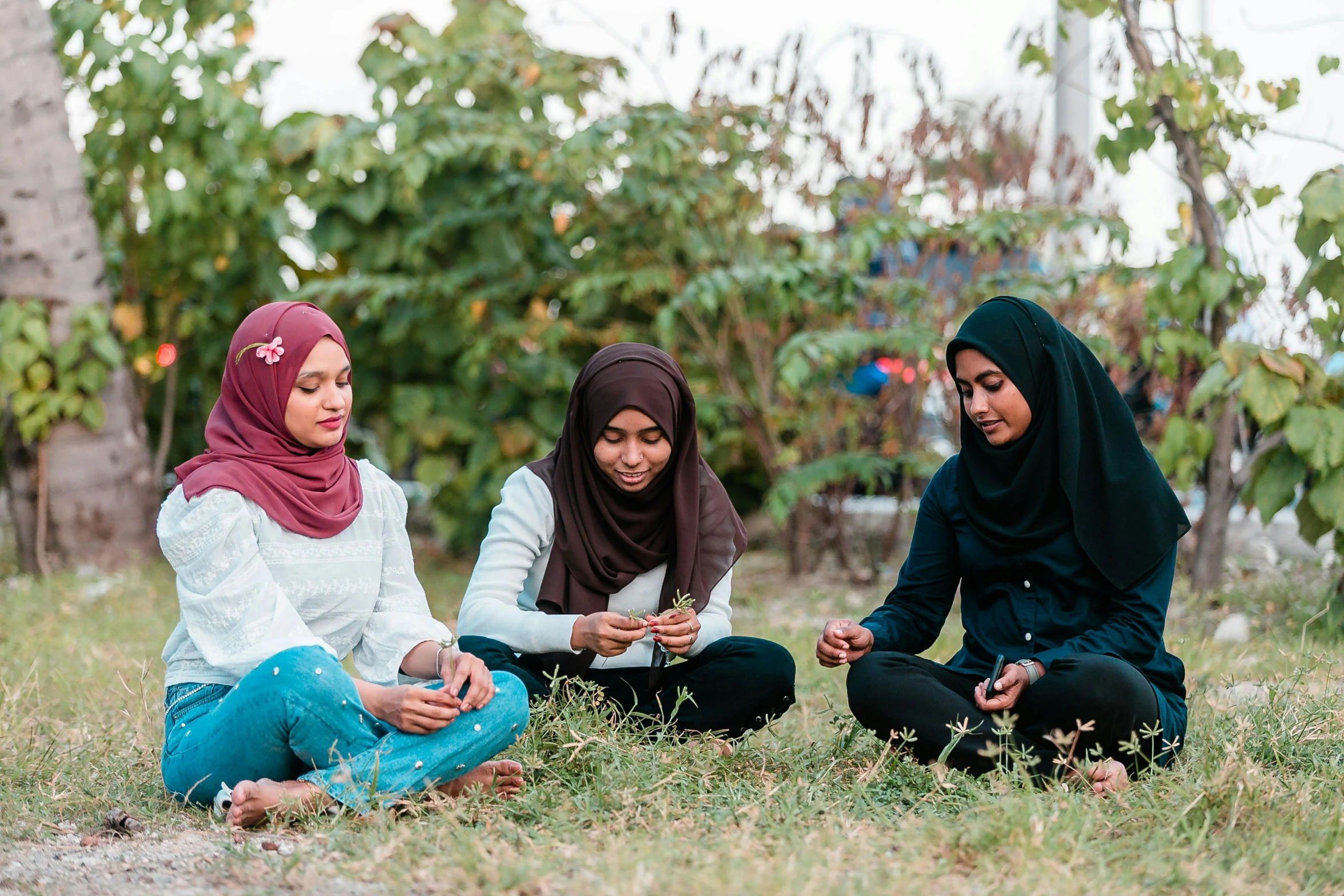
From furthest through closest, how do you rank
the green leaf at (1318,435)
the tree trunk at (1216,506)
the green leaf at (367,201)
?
the green leaf at (367,201)
the tree trunk at (1216,506)
the green leaf at (1318,435)

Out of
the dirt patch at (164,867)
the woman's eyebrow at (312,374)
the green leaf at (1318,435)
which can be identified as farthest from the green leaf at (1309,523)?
the dirt patch at (164,867)

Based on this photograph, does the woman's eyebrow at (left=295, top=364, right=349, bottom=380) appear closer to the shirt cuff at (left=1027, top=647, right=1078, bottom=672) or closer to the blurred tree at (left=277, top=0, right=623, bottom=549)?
the shirt cuff at (left=1027, top=647, right=1078, bottom=672)

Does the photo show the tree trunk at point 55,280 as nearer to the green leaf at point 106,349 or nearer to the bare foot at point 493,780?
the green leaf at point 106,349

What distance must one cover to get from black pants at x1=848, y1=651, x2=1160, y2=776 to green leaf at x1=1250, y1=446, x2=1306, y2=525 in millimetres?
1667

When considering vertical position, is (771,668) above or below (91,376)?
below

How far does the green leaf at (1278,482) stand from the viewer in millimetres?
3896

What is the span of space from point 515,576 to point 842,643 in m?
0.70

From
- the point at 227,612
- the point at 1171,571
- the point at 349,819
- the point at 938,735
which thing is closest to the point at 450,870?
the point at 349,819

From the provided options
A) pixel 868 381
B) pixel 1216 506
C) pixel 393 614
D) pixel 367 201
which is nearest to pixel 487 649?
pixel 393 614

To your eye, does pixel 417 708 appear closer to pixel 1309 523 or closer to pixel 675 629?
pixel 675 629

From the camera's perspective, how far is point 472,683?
7.35ft

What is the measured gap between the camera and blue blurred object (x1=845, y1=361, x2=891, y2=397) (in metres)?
5.61

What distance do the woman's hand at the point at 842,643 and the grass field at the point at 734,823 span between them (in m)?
0.19

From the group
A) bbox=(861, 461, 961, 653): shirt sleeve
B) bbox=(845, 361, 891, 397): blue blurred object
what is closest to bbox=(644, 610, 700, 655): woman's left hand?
bbox=(861, 461, 961, 653): shirt sleeve
